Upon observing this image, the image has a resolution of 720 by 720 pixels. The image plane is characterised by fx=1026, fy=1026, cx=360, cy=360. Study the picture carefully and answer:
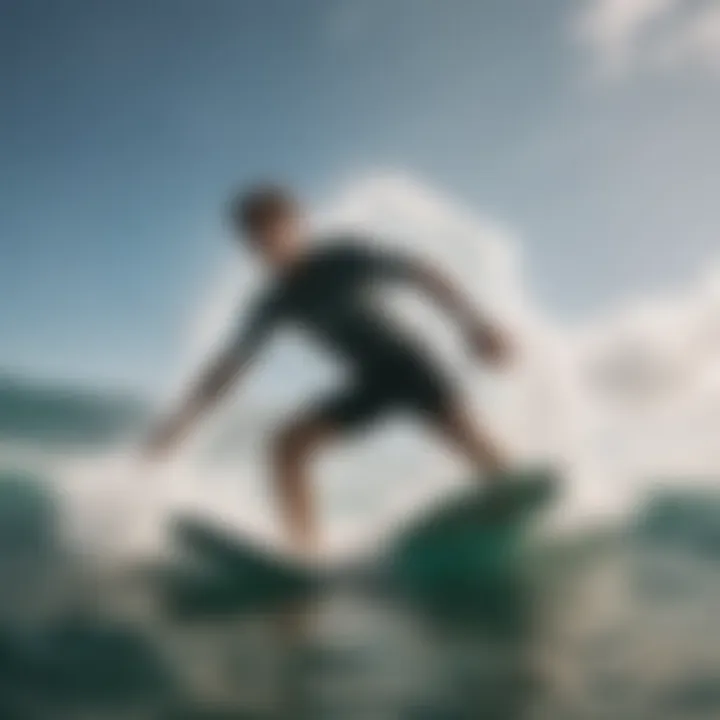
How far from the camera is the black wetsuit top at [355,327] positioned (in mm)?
1560

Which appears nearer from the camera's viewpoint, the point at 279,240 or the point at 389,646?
the point at 389,646

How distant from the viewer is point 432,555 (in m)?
1.50

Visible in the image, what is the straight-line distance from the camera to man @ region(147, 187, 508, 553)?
1.54m

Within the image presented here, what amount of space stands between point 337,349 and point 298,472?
20cm

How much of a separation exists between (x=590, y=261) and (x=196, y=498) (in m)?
0.71

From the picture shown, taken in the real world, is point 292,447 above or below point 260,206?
below

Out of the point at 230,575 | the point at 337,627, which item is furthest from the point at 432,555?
the point at 230,575

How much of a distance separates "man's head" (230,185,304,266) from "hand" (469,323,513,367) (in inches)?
12.1

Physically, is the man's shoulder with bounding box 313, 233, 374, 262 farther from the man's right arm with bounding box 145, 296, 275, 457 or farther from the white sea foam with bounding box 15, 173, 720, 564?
the man's right arm with bounding box 145, 296, 275, 457

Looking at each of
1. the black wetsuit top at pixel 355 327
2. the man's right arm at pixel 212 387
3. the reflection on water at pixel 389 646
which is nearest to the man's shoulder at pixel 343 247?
the black wetsuit top at pixel 355 327

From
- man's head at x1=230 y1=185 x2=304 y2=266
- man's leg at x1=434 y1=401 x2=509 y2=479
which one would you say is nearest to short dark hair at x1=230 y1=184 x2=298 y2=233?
man's head at x1=230 y1=185 x2=304 y2=266

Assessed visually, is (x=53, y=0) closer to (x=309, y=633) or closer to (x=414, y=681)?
(x=309, y=633)

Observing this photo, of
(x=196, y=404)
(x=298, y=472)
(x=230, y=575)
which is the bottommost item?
(x=230, y=575)

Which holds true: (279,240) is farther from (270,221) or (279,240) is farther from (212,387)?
(212,387)
